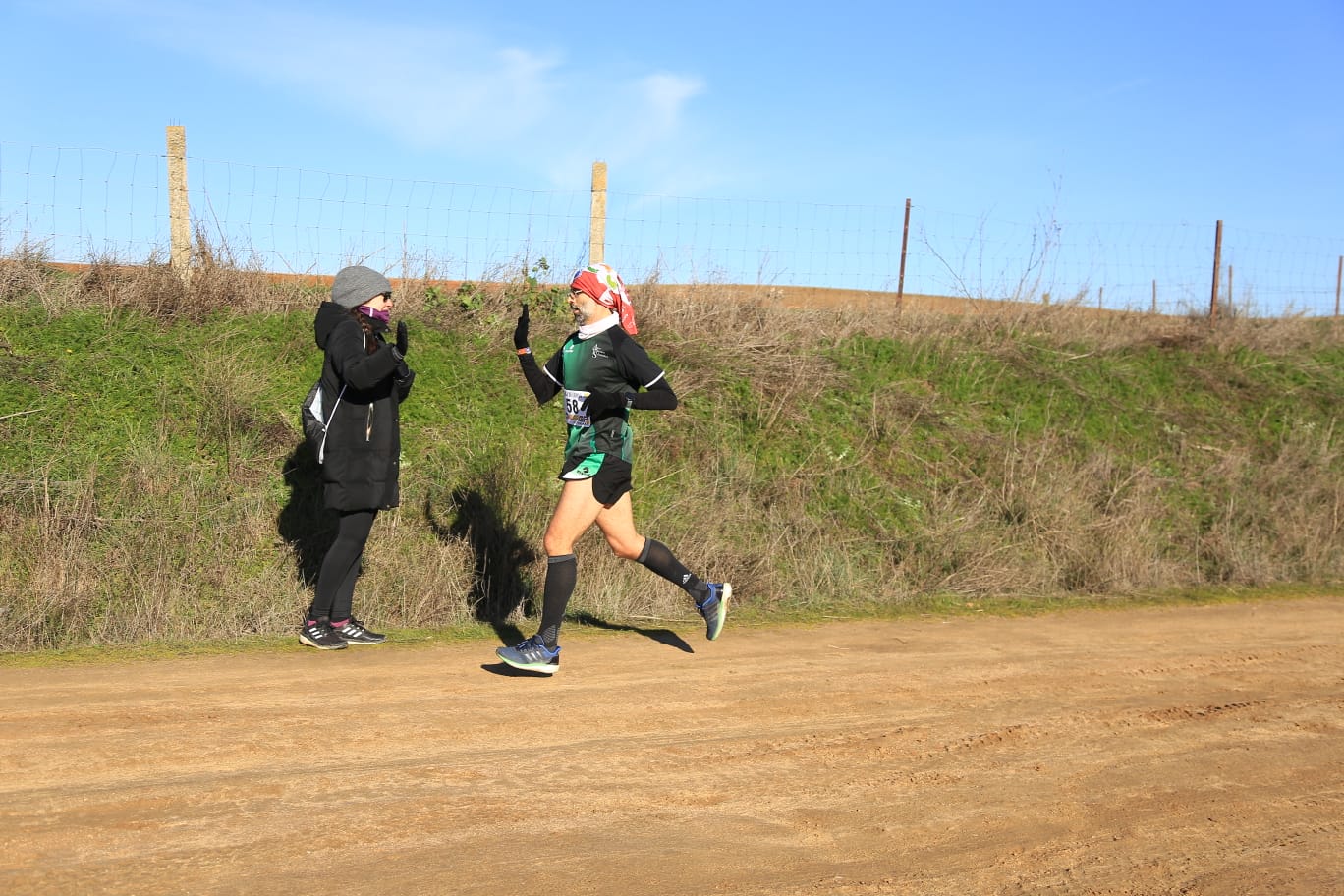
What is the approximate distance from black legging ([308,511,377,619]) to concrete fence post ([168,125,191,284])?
489 centimetres

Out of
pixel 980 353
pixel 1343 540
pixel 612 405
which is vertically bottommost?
pixel 1343 540

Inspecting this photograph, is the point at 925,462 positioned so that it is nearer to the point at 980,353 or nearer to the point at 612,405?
the point at 980,353

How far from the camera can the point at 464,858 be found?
368 centimetres

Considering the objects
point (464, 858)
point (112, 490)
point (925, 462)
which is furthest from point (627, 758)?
point (925, 462)

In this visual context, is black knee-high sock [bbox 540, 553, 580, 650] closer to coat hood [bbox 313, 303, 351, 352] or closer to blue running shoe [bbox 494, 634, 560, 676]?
blue running shoe [bbox 494, 634, 560, 676]

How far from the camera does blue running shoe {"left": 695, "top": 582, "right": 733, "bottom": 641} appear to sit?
22.1 feet

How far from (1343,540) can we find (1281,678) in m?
5.13

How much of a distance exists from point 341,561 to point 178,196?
5.40 m

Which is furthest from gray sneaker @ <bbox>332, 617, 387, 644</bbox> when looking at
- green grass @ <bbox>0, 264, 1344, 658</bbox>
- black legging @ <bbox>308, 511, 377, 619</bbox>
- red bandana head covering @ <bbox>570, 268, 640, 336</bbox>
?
red bandana head covering @ <bbox>570, 268, 640, 336</bbox>

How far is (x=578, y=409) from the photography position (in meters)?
6.02

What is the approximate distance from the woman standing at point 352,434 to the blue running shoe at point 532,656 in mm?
1195

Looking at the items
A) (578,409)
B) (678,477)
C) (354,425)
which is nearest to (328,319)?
(354,425)

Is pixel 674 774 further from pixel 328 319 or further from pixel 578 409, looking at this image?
pixel 328 319

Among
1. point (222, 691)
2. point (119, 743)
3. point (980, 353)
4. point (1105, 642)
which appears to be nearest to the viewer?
point (119, 743)
